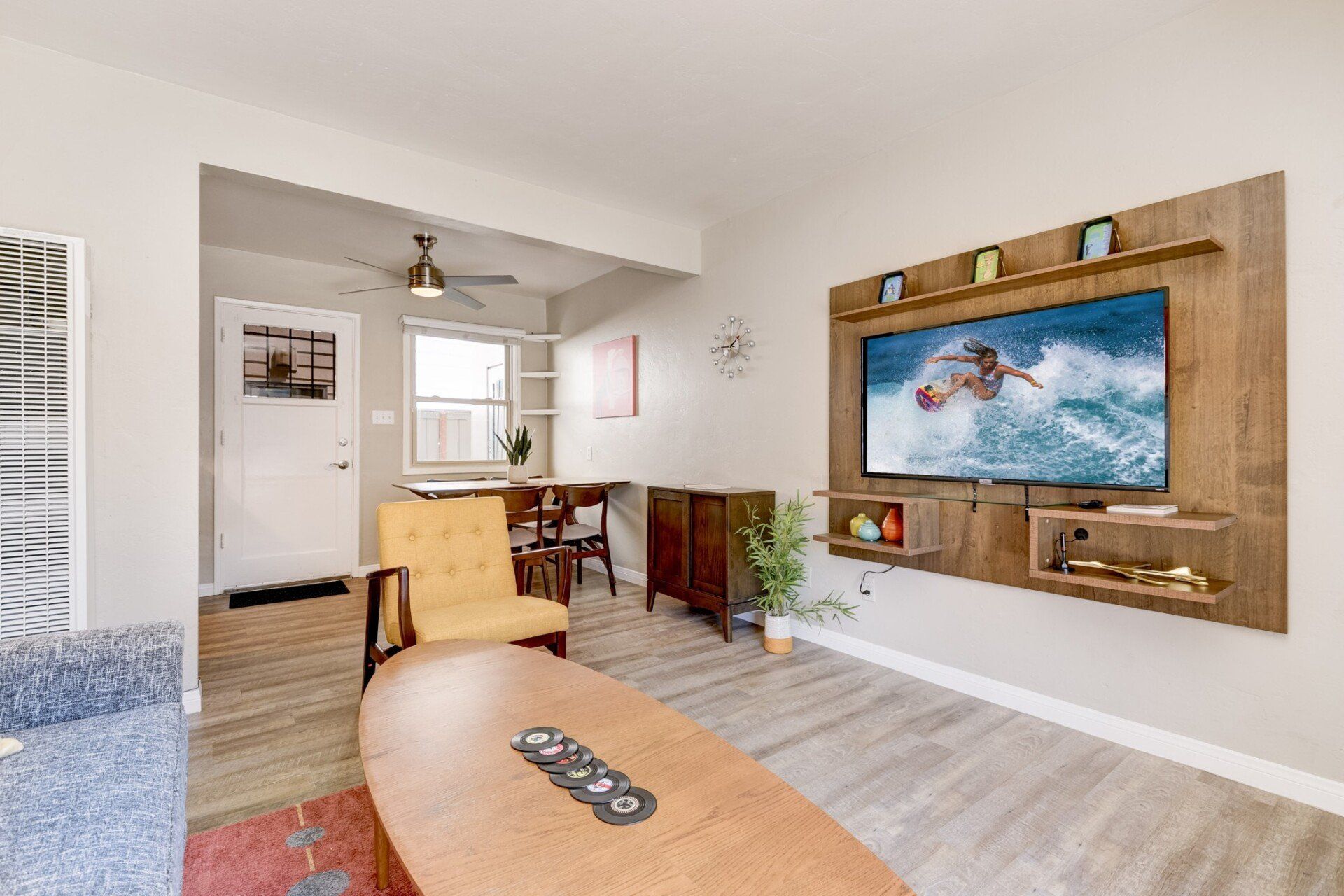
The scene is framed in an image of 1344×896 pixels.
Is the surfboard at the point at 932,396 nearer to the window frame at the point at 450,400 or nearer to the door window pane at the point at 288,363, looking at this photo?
the window frame at the point at 450,400

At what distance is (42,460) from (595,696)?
2.19 m

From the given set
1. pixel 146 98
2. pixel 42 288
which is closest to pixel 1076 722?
pixel 42 288

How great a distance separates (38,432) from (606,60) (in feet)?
8.21

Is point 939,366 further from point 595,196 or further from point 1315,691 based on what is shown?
point 595,196

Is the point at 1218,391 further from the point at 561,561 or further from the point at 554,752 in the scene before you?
the point at 561,561

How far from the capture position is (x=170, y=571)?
8.63 ft

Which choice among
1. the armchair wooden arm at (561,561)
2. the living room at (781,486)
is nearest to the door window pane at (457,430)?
the living room at (781,486)

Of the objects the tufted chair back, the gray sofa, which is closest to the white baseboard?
the tufted chair back

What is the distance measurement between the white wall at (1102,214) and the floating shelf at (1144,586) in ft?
0.65

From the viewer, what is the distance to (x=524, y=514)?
14.3ft

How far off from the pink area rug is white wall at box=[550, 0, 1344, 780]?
2.49 m

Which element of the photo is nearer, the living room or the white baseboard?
the living room

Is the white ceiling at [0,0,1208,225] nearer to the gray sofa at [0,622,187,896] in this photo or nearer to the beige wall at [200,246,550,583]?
the gray sofa at [0,622,187,896]

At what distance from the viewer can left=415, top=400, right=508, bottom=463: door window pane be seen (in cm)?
567
